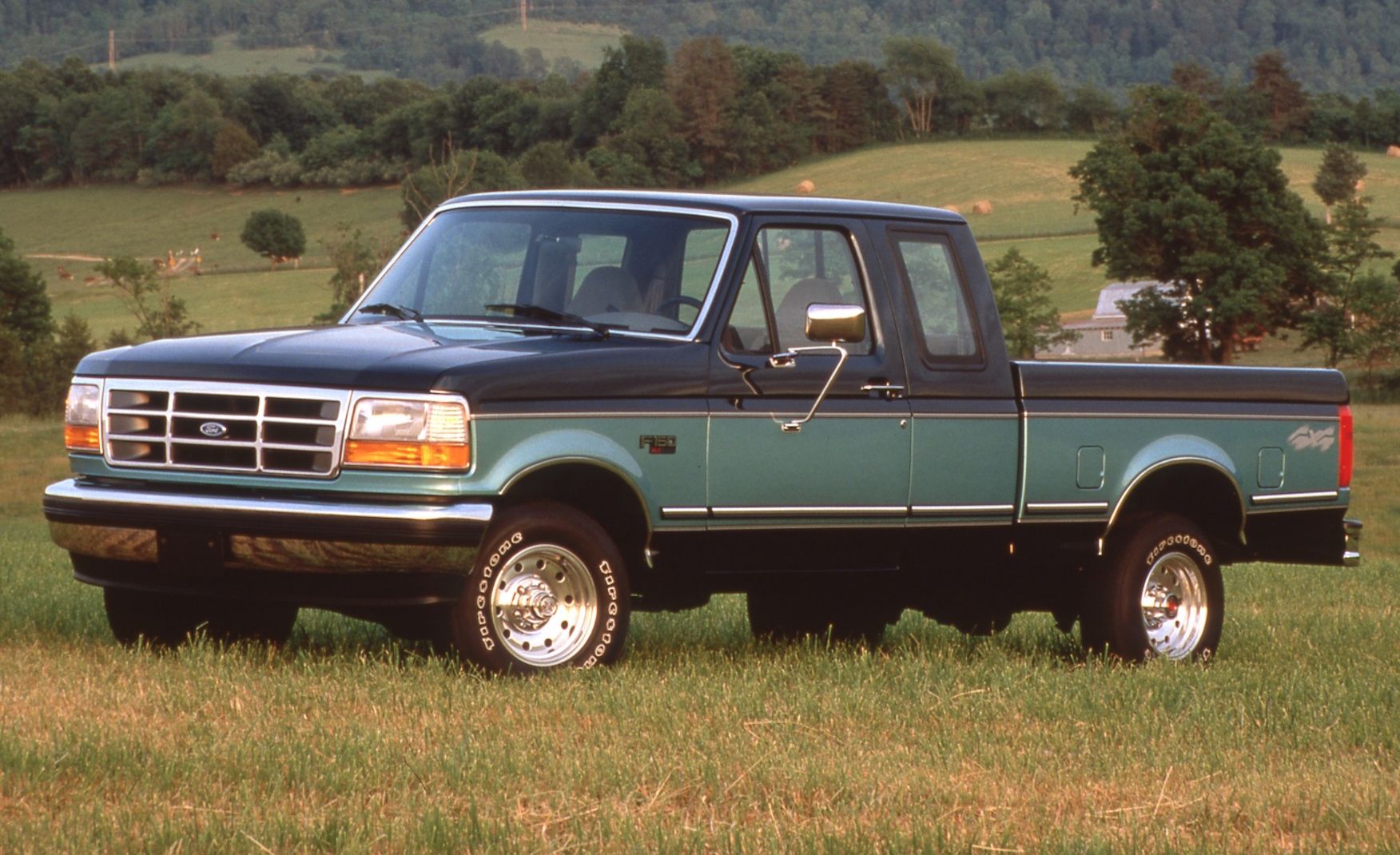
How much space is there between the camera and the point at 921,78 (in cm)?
15100

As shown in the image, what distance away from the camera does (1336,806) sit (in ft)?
19.9

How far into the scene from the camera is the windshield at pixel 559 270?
880cm

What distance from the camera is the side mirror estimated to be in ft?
27.7

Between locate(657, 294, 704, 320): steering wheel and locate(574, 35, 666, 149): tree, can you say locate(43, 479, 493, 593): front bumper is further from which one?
locate(574, 35, 666, 149): tree

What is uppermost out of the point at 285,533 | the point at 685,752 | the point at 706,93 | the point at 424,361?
the point at 706,93

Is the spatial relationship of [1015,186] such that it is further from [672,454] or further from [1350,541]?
[672,454]

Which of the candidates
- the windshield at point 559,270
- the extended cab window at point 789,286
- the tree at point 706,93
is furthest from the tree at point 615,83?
the extended cab window at point 789,286

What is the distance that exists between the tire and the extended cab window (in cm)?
230

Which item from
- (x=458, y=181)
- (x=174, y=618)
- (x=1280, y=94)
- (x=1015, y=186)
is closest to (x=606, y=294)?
(x=174, y=618)

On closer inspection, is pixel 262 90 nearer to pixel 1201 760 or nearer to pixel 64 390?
pixel 64 390

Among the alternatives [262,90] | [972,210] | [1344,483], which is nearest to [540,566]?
[1344,483]

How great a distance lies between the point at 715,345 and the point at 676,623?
10.2 ft

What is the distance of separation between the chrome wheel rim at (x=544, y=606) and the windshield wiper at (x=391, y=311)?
1531 mm

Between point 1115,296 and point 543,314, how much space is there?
282 feet
